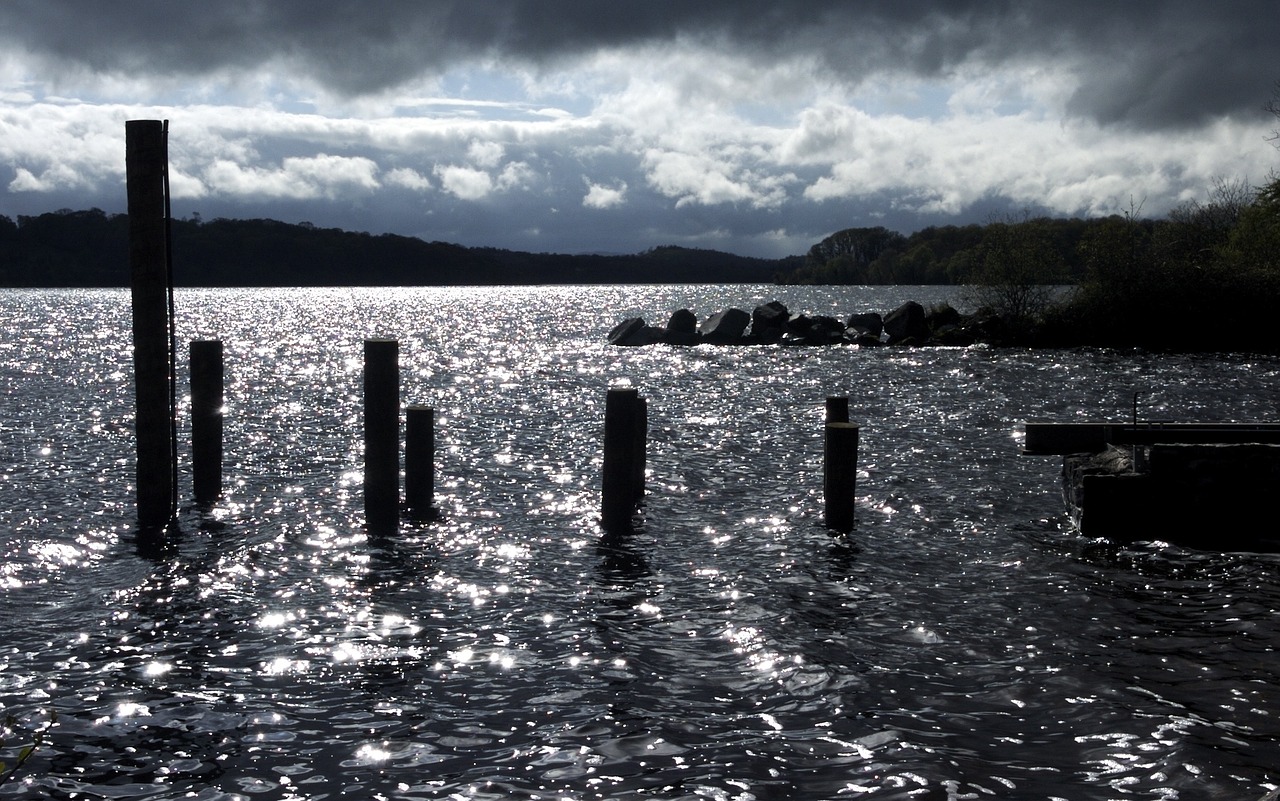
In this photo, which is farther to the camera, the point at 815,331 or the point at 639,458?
the point at 815,331

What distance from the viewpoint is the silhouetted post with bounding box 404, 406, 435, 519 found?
51.3 feet

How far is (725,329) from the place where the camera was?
6269 centimetres

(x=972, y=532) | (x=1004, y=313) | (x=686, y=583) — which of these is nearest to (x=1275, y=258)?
(x=1004, y=313)

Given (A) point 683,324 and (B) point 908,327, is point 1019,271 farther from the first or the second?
(A) point 683,324

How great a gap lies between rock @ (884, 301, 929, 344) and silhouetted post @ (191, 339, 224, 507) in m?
47.6

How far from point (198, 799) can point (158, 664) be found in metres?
2.97

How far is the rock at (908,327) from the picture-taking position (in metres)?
59.7

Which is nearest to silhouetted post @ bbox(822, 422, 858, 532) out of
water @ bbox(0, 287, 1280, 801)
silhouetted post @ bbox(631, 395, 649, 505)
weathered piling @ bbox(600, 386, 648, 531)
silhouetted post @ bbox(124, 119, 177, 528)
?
water @ bbox(0, 287, 1280, 801)

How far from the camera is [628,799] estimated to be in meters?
7.30

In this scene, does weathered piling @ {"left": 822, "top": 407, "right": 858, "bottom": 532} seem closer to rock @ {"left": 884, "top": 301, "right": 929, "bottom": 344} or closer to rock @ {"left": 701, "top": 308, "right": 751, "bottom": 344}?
rock @ {"left": 884, "top": 301, "right": 929, "bottom": 344}

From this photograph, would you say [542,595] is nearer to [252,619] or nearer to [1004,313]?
[252,619]

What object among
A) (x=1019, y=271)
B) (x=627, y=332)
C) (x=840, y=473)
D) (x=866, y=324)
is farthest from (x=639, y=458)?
(x=866, y=324)

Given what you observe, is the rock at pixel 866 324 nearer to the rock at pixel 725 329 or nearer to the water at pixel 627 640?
the rock at pixel 725 329

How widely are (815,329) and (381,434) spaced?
1984 inches
